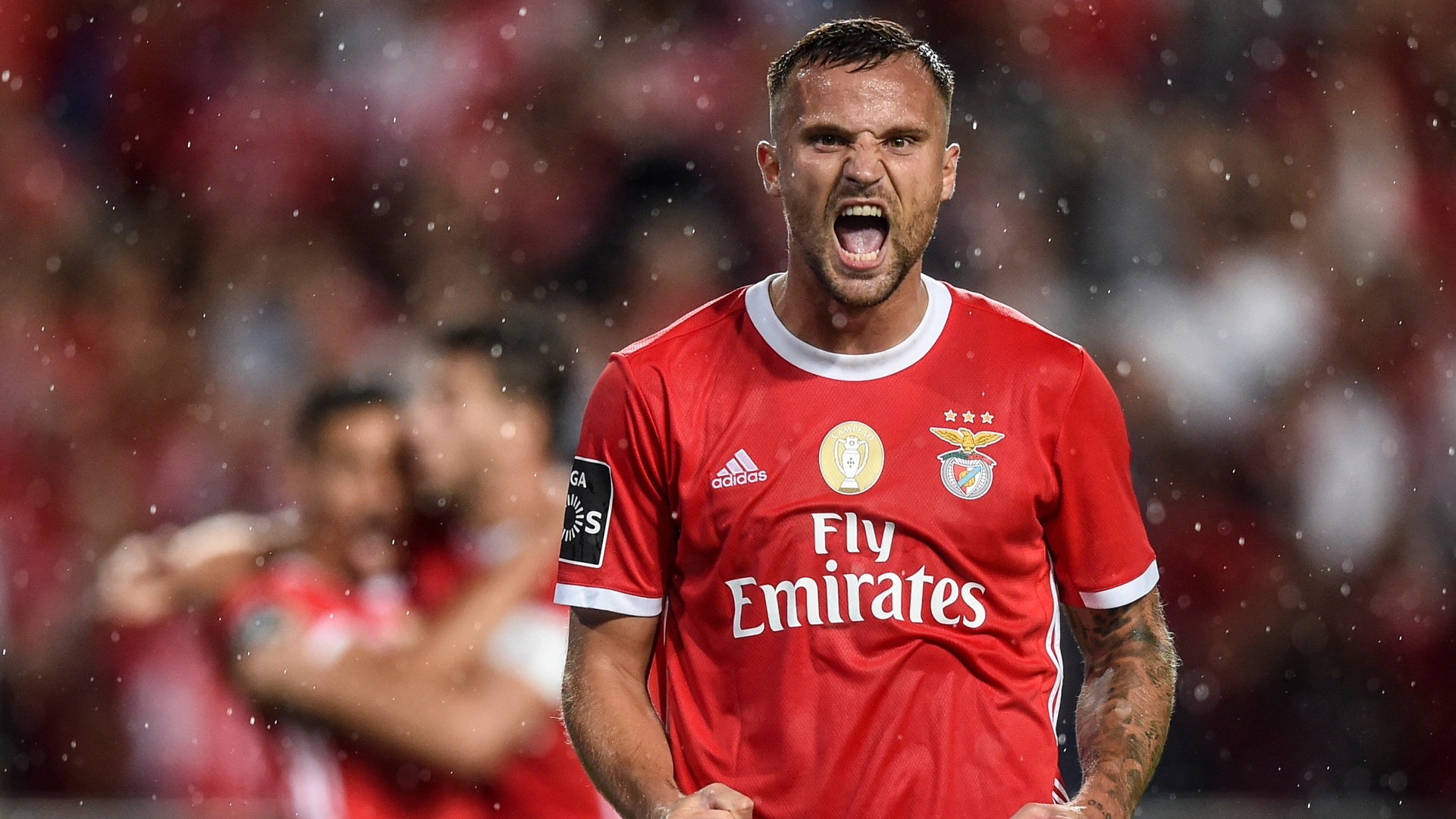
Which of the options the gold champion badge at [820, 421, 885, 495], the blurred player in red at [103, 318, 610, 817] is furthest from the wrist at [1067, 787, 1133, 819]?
the blurred player in red at [103, 318, 610, 817]

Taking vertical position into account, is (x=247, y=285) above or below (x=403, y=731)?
above

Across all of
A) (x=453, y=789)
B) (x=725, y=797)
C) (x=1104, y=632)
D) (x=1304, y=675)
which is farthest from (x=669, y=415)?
(x=1304, y=675)

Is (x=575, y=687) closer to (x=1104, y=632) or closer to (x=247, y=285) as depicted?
(x=1104, y=632)

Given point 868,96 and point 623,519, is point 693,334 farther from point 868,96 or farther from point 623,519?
point 868,96

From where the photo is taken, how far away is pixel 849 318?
252 centimetres

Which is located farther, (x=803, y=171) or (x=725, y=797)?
(x=803, y=171)

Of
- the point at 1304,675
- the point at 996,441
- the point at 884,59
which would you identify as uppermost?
the point at 884,59

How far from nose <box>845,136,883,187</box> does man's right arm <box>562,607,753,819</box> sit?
77 centimetres

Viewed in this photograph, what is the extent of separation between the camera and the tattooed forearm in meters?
2.40

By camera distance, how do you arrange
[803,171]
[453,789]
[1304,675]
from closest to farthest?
[803,171] < [453,789] < [1304,675]

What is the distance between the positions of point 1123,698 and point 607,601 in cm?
83

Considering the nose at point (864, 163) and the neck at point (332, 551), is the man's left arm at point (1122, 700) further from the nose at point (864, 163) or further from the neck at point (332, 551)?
the neck at point (332, 551)

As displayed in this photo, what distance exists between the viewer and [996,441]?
2.43 meters

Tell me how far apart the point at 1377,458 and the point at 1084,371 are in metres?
3.80
